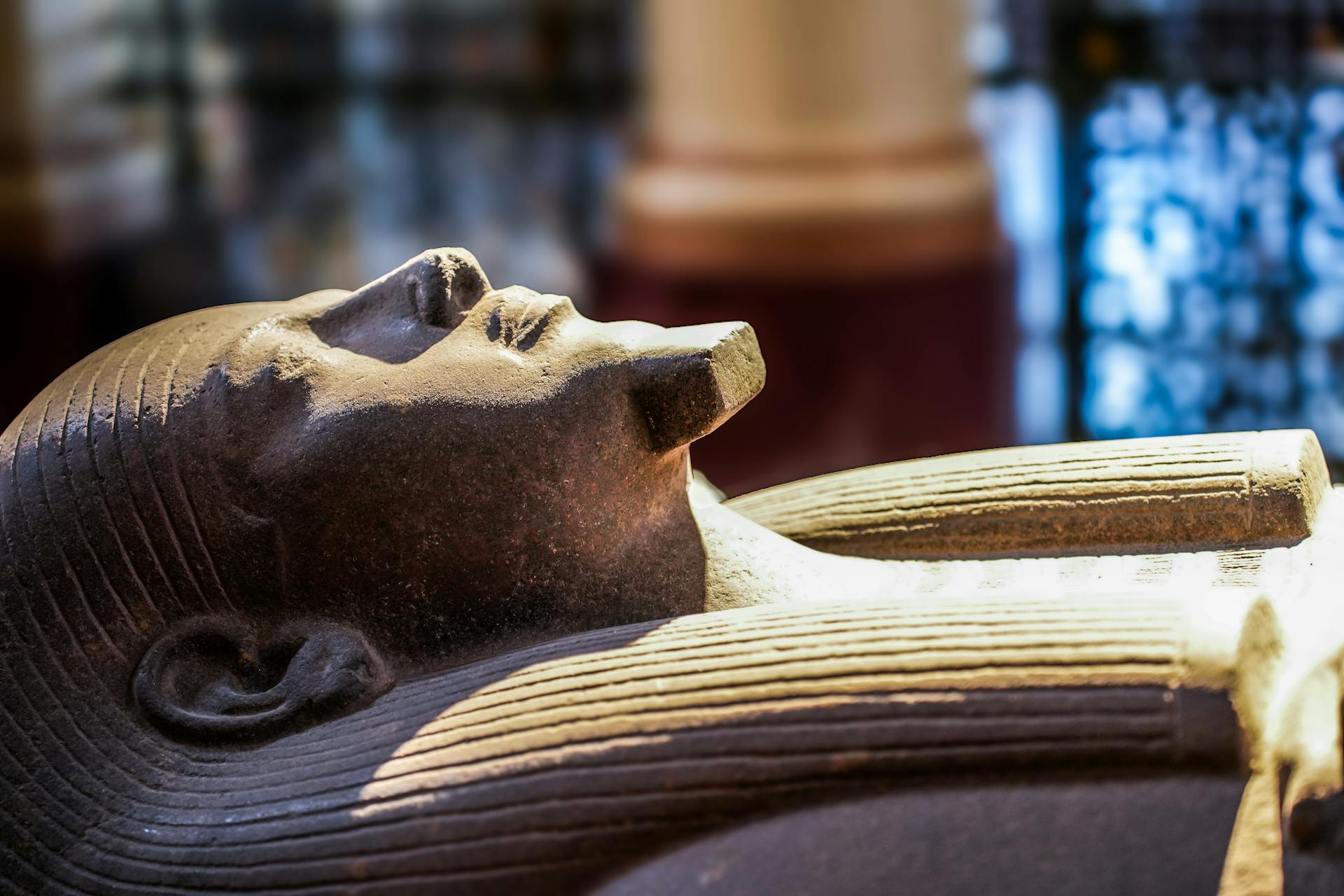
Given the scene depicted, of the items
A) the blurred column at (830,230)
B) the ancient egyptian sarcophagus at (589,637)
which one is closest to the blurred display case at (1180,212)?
the blurred column at (830,230)

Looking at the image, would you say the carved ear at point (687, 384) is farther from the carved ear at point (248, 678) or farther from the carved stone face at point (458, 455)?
the carved ear at point (248, 678)

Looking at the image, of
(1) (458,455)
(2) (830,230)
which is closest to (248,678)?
(1) (458,455)

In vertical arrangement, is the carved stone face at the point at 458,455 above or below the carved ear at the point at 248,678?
above

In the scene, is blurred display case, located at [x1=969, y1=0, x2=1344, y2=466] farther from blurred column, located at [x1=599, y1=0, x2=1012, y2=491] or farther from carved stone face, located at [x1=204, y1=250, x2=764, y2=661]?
carved stone face, located at [x1=204, y1=250, x2=764, y2=661]

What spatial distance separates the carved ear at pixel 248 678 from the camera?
180 cm

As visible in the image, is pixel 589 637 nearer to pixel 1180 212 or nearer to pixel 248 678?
pixel 248 678

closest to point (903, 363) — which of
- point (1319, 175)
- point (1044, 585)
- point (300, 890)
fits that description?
point (1319, 175)

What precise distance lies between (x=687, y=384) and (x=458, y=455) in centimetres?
31

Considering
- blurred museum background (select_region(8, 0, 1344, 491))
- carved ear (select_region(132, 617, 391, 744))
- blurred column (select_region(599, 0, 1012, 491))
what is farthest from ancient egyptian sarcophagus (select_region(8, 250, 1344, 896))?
blurred museum background (select_region(8, 0, 1344, 491))

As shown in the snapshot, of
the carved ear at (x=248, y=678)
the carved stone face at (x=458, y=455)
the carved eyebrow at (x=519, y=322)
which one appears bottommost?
the carved ear at (x=248, y=678)

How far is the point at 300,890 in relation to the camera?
63.6 inches

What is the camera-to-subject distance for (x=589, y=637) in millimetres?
1811

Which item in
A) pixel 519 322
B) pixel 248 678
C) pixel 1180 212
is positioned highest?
pixel 519 322

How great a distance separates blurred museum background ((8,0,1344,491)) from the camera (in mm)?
4523
